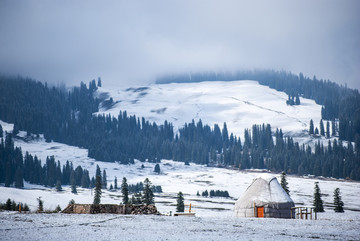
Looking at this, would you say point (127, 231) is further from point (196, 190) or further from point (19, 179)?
point (19, 179)

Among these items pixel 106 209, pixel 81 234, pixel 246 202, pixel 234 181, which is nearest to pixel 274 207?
pixel 246 202

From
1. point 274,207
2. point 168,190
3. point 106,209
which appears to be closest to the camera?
point 106,209

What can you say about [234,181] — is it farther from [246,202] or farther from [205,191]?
[246,202]

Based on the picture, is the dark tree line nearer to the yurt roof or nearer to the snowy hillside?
the snowy hillside

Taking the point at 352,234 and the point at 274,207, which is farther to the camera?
the point at 274,207

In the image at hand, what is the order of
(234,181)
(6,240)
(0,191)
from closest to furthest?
(6,240) < (0,191) < (234,181)

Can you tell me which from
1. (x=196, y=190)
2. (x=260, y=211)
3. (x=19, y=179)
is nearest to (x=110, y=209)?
(x=260, y=211)

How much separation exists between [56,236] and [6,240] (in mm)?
2721

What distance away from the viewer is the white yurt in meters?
55.8

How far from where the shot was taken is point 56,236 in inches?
969

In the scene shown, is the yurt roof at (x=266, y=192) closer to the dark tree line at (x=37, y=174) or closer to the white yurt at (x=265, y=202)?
the white yurt at (x=265, y=202)

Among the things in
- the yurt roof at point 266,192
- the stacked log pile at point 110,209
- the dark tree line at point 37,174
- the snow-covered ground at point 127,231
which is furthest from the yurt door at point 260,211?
the dark tree line at point 37,174

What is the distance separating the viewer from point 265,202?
56188 millimetres

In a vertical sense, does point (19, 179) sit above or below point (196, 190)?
above
